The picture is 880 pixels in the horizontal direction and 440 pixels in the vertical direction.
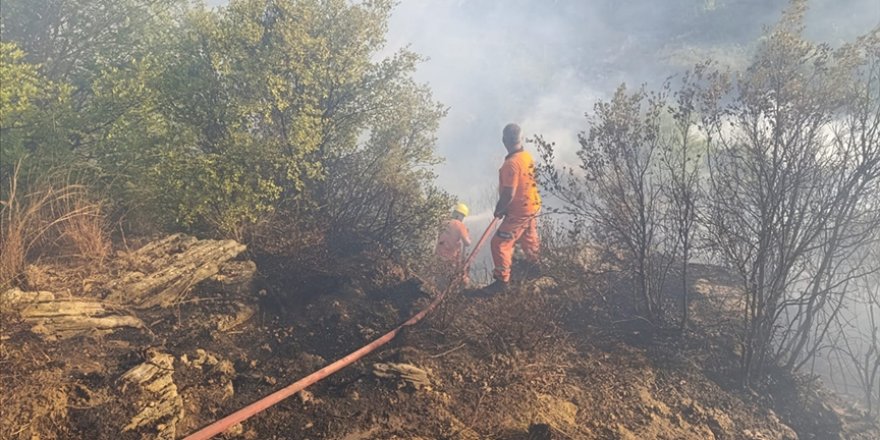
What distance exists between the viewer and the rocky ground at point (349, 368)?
3.18 m

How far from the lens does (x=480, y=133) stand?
40312 millimetres

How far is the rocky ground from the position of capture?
3.18 m

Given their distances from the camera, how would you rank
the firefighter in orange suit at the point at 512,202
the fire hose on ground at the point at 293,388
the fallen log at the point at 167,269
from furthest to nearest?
1. the firefighter in orange suit at the point at 512,202
2. the fallen log at the point at 167,269
3. the fire hose on ground at the point at 293,388

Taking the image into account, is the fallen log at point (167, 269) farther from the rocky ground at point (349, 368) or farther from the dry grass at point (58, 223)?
the dry grass at point (58, 223)

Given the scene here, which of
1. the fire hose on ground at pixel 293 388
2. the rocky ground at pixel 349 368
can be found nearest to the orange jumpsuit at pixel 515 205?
the rocky ground at pixel 349 368

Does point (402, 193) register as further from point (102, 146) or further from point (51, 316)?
point (51, 316)

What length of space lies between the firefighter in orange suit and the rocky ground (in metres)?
0.46

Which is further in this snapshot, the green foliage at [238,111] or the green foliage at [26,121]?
the green foliage at [238,111]

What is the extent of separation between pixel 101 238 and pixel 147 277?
576 mm

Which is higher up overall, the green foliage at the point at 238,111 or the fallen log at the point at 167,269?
the green foliage at the point at 238,111

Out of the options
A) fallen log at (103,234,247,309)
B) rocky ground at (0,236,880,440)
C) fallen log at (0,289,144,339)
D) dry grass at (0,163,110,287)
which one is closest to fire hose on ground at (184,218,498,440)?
rocky ground at (0,236,880,440)

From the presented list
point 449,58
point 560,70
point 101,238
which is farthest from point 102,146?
point 449,58

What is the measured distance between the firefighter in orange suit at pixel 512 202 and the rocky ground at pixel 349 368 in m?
0.46

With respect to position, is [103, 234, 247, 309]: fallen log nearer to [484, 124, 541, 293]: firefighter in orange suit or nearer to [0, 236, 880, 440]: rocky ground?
[0, 236, 880, 440]: rocky ground
